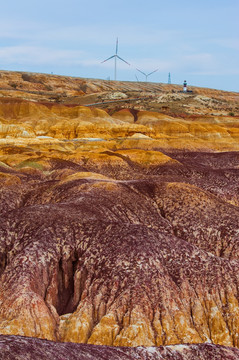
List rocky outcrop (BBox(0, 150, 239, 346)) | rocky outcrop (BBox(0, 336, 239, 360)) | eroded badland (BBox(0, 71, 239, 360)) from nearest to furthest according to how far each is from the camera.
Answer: rocky outcrop (BBox(0, 336, 239, 360)) < eroded badland (BBox(0, 71, 239, 360)) < rocky outcrop (BBox(0, 150, 239, 346))

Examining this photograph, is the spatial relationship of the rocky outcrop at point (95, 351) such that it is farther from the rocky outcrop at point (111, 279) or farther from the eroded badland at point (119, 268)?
the rocky outcrop at point (111, 279)

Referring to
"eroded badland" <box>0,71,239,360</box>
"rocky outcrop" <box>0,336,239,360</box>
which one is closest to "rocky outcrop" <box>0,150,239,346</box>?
"eroded badland" <box>0,71,239,360</box>

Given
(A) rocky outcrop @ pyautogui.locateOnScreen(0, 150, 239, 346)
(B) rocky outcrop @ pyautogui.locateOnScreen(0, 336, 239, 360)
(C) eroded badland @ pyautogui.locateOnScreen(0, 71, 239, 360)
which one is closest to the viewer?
(B) rocky outcrop @ pyautogui.locateOnScreen(0, 336, 239, 360)

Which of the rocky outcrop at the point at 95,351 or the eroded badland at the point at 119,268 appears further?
the eroded badland at the point at 119,268

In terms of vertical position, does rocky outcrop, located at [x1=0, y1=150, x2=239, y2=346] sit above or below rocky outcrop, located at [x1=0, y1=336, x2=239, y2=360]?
above

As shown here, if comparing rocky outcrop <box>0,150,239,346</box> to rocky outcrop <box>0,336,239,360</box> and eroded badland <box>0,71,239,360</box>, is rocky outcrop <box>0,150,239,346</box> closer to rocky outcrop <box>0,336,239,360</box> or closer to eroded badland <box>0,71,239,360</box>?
eroded badland <box>0,71,239,360</box>

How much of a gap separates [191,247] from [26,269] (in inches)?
338

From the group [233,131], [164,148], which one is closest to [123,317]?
[164,148]

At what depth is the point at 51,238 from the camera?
24.1 metres

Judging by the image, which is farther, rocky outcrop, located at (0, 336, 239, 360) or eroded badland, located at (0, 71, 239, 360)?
eroded badland, located at (0, 71, 239, 360)

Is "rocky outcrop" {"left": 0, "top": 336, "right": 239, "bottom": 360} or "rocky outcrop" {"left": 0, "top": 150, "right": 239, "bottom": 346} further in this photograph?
"rocky outcrop" {"left": 0, "top": 150, "right": 239, "bottom": 346}

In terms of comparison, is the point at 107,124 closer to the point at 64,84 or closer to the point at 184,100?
the point at 184,100

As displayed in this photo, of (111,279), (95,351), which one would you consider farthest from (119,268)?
(95,351)

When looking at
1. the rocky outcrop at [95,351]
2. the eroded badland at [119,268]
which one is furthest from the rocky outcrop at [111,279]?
the rocky outcrop at [95,351]
